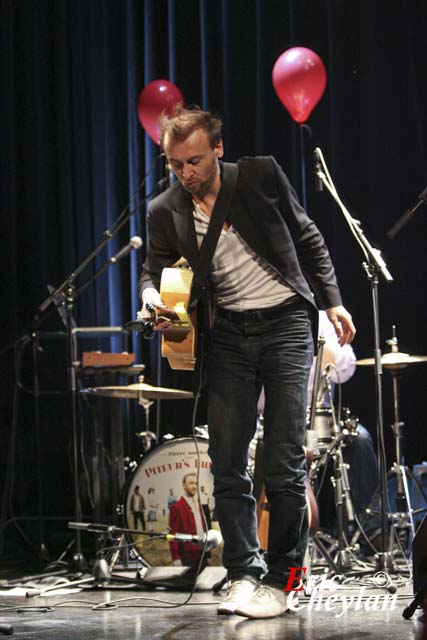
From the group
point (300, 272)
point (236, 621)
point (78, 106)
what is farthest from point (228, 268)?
point (78, 106)

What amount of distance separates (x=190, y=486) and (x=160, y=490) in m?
0.15

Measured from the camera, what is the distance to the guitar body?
319 cm

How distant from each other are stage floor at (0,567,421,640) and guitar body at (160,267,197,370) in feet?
2.72

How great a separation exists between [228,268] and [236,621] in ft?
3.54

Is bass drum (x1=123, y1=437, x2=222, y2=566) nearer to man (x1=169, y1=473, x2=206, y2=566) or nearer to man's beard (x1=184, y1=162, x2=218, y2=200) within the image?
man (x1=169, y1=473, x2=206, y2=566)

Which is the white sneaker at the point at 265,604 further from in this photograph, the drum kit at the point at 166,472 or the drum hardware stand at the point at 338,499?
the drum kit at the point at 166,472

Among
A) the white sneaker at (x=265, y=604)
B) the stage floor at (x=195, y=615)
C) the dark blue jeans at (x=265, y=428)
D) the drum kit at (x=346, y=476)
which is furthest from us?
the drum kit at (x=346, y=476)

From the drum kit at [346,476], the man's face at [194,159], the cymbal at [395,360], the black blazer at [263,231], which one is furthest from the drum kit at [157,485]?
the man's face at [194,159]

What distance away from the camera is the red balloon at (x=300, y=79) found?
528cm

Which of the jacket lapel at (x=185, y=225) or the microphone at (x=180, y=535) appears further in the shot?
the microphone at (x=180, y=535)

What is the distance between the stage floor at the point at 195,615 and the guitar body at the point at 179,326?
83 centimetres

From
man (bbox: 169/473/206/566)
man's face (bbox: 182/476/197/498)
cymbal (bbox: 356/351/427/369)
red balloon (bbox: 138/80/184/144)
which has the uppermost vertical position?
red balloon (bbox: 138/80/184/144)

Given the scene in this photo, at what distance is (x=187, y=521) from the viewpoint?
15.5ft

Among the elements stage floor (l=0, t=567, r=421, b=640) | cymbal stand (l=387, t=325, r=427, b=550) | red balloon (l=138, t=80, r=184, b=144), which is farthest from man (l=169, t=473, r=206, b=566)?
red balloon (l=138, t=80, r=184, b=144)
